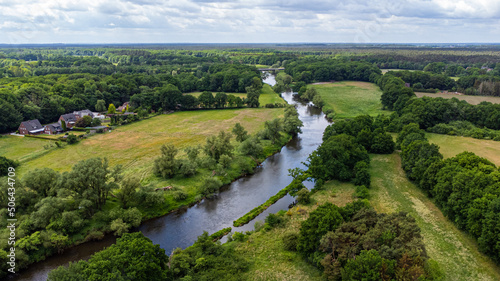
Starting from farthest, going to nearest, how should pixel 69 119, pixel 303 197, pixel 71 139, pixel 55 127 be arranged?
pixel 69 119 < pixel 55 127 < pixel 71 139 < pixel 303 197

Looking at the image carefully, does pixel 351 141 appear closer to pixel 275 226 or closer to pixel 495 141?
pixel 275 226

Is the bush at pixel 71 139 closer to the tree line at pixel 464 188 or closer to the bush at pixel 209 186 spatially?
the bush at pixel 209 186

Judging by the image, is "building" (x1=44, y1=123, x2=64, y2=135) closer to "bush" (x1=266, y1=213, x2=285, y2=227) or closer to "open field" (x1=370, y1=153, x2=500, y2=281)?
"bush" (x1=266, y1=213, x2=285, y2=227)

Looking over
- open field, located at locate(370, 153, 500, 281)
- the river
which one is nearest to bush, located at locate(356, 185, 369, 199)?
open field, located at locate(370, 153, 500, 281)

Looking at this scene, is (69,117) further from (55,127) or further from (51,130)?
(51,130)

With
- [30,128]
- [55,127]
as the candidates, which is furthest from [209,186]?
Answer: [30,128]

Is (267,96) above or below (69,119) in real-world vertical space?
above
